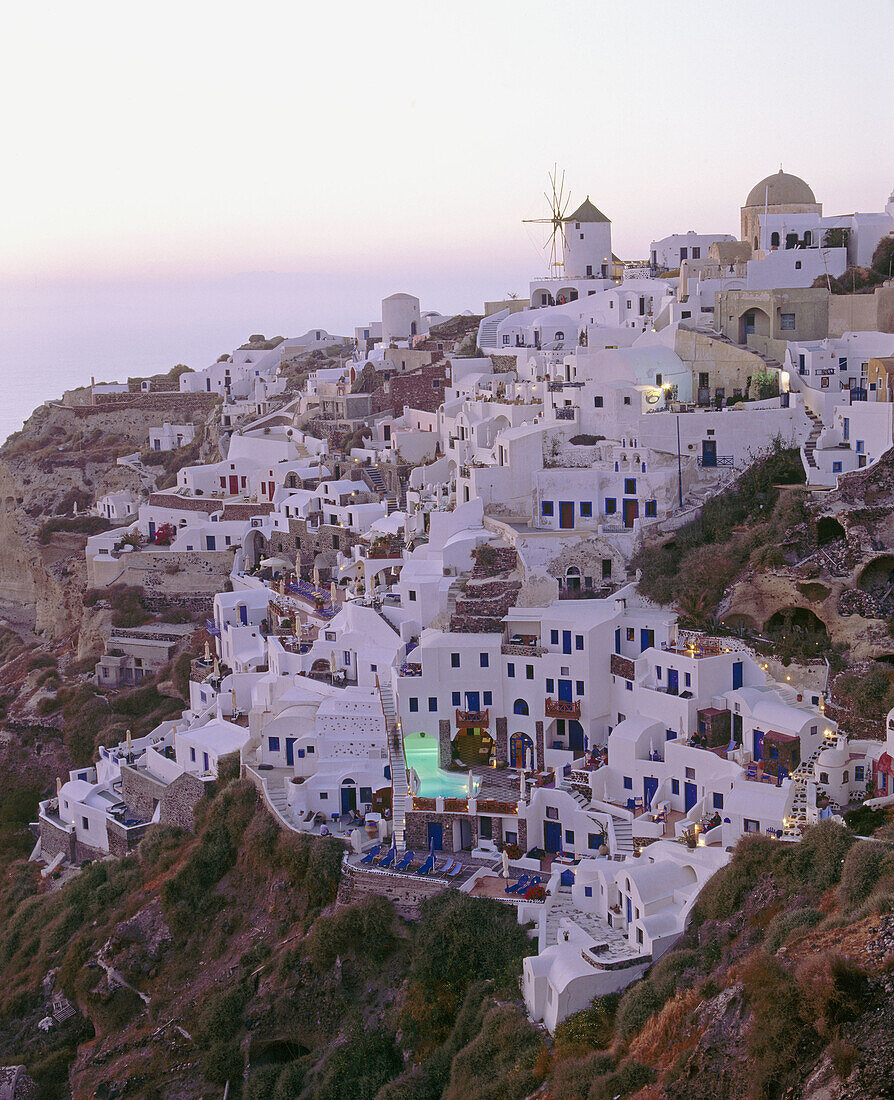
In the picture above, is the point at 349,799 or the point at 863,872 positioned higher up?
the point at 863,872

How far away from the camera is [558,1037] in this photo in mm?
18984

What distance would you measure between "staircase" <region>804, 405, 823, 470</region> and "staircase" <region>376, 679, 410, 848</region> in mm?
9863

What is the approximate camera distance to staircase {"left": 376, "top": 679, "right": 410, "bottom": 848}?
2422cm

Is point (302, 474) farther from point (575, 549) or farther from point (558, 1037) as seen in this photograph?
point (558, 1037)

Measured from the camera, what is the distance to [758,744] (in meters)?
22.9

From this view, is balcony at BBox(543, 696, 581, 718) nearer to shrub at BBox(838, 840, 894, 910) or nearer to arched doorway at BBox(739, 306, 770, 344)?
shrub at BBox(838, 840, 894, 910)

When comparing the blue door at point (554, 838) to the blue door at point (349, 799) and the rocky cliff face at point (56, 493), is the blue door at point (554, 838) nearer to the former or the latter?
the blue door at point (349, 799)

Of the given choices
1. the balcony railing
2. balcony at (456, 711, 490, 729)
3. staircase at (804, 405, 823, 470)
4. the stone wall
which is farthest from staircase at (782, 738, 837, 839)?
the stone wall

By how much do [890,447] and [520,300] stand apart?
23.1 metres

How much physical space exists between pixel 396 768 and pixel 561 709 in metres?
3.34

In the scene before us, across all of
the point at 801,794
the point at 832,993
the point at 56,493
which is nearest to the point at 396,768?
the point at 801,794

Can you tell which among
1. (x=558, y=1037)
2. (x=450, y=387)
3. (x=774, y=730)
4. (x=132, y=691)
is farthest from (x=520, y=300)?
(x=558, y=1037)

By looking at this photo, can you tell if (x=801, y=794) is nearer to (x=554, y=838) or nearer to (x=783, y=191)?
(x=554, y=838)

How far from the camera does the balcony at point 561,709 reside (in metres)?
25.4
